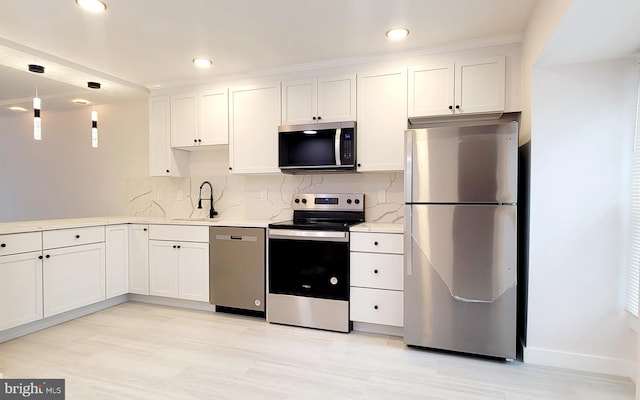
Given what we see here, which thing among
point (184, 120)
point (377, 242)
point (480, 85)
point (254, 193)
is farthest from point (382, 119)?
point (184, 120)

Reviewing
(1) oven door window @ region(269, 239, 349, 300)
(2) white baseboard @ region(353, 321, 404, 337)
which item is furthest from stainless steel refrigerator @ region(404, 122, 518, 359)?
(1) oven door window @ region(269, 239, 349, 300)

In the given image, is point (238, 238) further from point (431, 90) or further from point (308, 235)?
point (431, 90)

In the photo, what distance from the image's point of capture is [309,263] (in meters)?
3.01

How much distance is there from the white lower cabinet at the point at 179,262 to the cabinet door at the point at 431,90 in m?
2.26

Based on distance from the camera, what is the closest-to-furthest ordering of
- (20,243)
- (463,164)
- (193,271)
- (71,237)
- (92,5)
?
(92,5) < (463,164) < (20,243) < (71,237) < (193,271)

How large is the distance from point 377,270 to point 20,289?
2.82m

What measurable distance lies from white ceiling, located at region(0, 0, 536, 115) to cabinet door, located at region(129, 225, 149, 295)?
5.22 ft

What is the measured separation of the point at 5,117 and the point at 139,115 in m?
2.52

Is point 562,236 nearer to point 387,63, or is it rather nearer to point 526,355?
point 526,355

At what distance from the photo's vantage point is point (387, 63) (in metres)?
3.01

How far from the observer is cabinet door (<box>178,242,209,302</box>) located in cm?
335

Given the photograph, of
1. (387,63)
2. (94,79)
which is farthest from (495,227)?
(94,79)

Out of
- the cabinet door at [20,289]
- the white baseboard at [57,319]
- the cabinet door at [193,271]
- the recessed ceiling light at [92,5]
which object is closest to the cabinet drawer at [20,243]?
the cabinet door at [20,289]

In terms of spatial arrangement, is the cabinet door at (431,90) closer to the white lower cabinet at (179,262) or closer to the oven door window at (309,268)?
the oven door window at (309,268)
